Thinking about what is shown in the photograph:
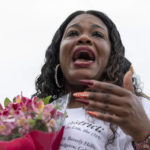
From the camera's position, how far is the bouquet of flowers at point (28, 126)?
2059mm

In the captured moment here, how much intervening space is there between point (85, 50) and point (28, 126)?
4.59ft

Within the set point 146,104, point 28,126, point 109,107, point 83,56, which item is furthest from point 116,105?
point 83,56

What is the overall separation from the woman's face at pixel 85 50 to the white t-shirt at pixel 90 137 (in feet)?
1.80

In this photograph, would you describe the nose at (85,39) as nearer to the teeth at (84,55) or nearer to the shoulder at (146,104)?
the teeth at (84,55)

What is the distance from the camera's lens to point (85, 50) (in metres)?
3.27

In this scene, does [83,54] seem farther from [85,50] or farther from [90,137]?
[90,137]

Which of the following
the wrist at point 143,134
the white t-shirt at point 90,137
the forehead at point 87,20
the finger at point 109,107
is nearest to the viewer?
the finger at point 109,107

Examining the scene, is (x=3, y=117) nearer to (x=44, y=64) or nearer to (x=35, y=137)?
(x=35, y=137)

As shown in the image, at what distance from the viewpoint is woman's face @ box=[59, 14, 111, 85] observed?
125 inches

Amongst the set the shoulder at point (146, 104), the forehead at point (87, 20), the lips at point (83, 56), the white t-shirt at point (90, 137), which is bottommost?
the white t-shirt at point (90, 137)


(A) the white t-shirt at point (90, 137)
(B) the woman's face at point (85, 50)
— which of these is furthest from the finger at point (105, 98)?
(B) the woman's face at point (85, 50)

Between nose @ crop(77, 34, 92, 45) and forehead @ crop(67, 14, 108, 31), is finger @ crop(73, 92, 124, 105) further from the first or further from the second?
forehead @ crop(67, 14, 108, 31)

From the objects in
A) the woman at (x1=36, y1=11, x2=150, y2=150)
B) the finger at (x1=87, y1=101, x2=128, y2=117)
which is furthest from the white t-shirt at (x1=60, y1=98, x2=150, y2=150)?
the finger at (x1=87, y1=101, x2=128, y2=117)

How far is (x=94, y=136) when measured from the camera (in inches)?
106
